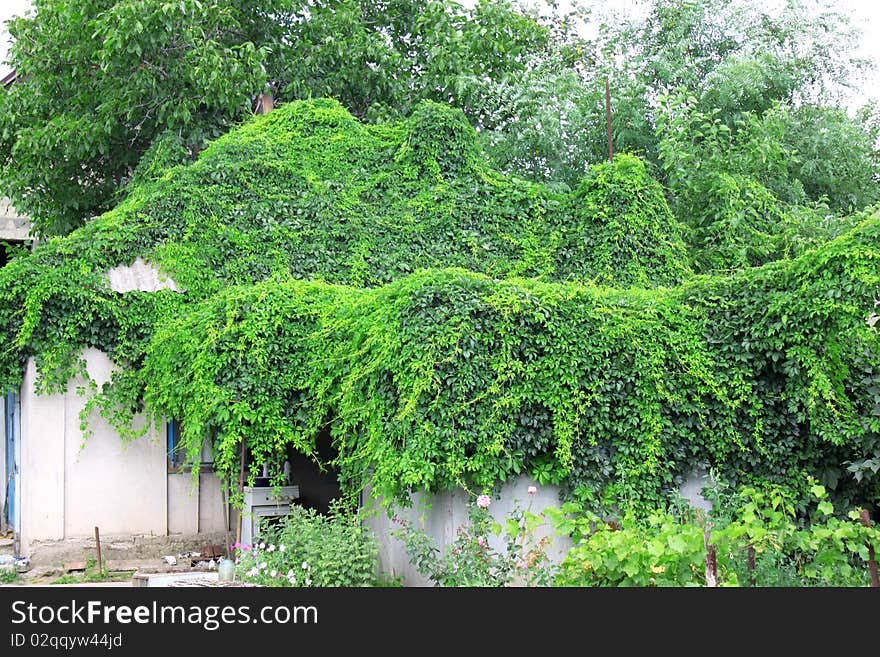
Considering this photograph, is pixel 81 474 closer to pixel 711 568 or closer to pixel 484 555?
pixel 484 555

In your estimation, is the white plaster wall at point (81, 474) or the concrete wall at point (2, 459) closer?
the white plaster wall at point (81, 474)

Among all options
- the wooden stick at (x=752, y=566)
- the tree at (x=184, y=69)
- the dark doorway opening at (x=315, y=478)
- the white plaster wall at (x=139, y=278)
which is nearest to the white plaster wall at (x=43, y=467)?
the white plaster wall at (x=139, y=278)

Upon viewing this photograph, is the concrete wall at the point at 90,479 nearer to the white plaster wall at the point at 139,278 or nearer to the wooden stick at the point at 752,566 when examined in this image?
the white plaster wall at the point at 139,278

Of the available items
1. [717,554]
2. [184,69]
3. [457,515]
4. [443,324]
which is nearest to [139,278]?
[184,69]

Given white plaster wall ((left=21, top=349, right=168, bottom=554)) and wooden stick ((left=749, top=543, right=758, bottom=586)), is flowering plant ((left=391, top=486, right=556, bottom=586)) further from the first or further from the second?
white plaster wall ((left=21, top=349, right=168, bottom=554))

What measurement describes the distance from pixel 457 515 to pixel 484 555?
906 mm

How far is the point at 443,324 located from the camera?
344 inches

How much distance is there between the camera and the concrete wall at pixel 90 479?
11.6m

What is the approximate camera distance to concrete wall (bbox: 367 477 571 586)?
8750mm

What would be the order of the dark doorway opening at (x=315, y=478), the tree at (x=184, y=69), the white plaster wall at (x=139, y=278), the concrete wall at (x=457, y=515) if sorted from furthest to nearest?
the tree at (x=184, y=69)
the dark doorway opening at (x=315, y=478)
the white plaster wall at (x=139, y=278)
the concrete wall at (x=457, y=515)

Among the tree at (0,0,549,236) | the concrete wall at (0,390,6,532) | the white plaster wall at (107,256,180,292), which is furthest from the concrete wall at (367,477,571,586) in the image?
the tree at (0,0,549,236)

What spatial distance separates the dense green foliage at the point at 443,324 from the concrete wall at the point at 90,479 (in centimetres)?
39

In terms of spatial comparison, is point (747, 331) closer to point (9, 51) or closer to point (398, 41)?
point (398, 41)
